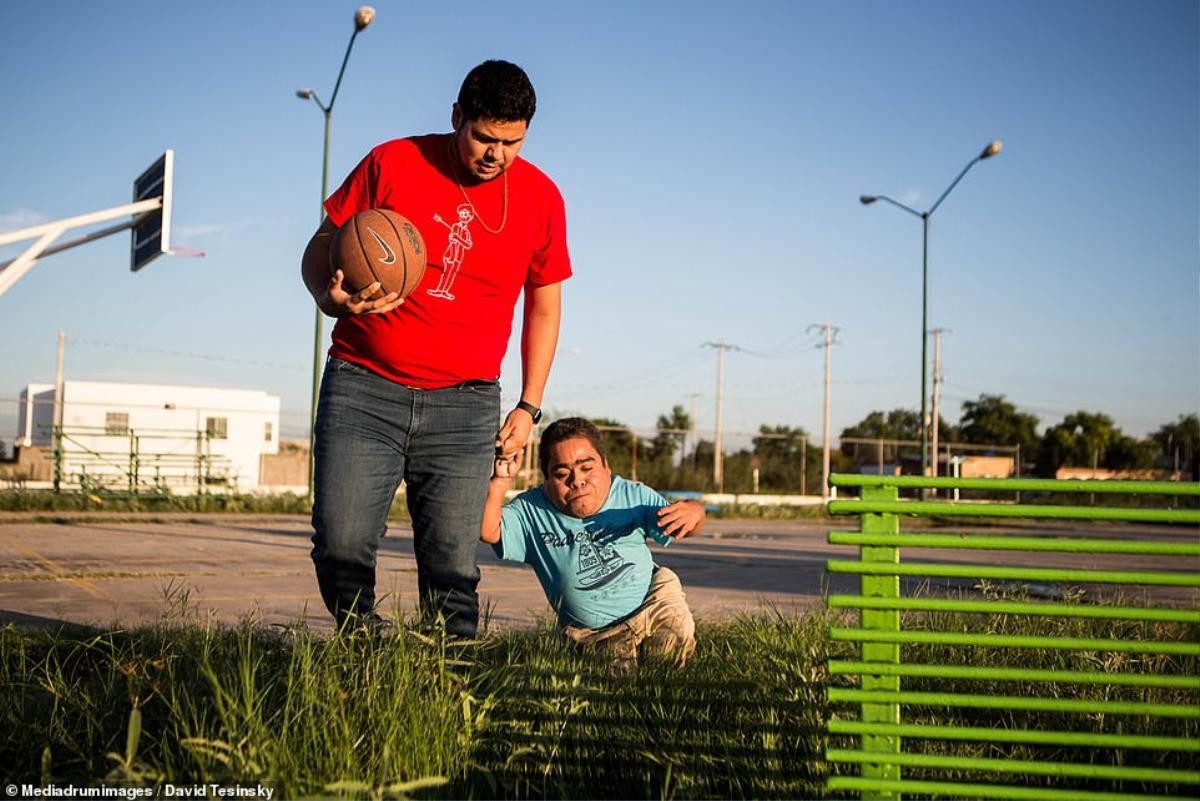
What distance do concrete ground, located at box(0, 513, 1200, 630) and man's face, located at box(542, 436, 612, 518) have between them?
0.58 meters

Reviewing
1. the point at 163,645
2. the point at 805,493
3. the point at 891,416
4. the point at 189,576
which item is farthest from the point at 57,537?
the point at 891,416

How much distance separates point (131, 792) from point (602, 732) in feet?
4.44

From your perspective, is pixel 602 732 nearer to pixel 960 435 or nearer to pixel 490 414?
pixel 490 414

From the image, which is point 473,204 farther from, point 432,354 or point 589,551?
point 589,551

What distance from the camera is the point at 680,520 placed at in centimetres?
418

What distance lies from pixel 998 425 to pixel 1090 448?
37.8 feet

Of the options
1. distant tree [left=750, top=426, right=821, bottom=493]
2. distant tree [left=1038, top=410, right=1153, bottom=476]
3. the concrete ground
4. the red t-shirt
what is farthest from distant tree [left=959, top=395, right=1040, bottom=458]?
the red t-shirt

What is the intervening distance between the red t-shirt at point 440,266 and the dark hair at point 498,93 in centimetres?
38

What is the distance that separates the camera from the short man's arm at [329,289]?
147 inches

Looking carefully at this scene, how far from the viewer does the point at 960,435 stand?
8344 centimetres

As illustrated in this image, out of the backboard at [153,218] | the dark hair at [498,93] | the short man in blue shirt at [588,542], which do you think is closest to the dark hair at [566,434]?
the short man in blue shirt at [588,542]

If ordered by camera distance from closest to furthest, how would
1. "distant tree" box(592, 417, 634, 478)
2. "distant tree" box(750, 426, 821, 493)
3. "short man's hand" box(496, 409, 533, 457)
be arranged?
"short man's hand" box(496, 409, 533, 457)
"distant tree" box(592, 417, 634, 478)
"distant tree" box(750, 426, 821, 493)

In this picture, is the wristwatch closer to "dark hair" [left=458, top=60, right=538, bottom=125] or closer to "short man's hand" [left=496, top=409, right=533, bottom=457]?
"short man's hand" [left=496, top=409, right=533, bottom=457]

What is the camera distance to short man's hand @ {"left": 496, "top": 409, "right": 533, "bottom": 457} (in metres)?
4.40
